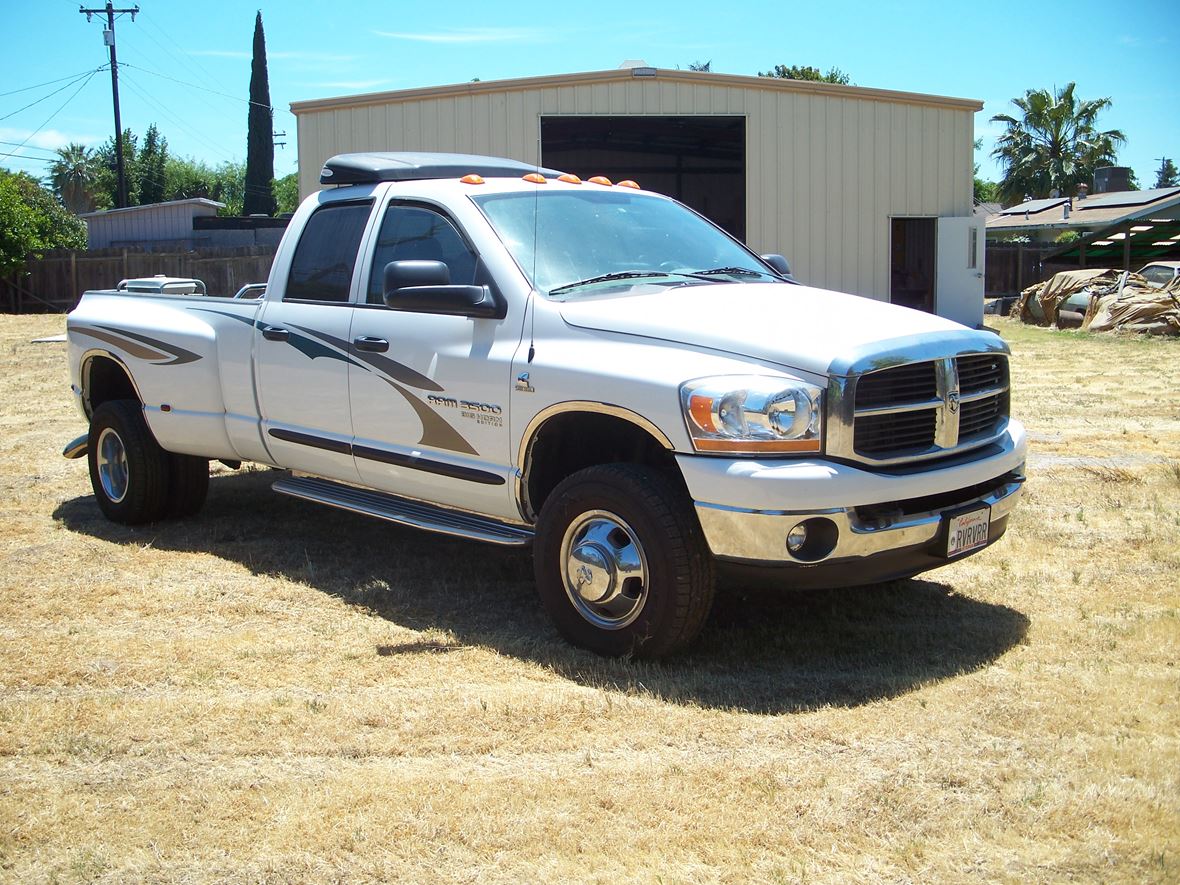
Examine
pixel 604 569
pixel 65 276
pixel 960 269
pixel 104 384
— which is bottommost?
pixel 604 569

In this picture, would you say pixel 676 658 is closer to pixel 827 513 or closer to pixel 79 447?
pixel 827 513

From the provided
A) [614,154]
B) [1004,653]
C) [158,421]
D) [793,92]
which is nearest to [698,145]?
[614,154]

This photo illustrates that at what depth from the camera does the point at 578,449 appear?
17.6 feet

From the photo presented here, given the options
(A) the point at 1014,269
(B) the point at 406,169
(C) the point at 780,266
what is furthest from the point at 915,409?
(A) the point at 1014,269

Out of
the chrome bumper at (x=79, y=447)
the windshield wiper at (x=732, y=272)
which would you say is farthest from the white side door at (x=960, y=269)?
the chrome bumper at (x=79, y=447)

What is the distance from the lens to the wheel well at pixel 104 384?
304 inches

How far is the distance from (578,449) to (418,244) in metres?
1.32

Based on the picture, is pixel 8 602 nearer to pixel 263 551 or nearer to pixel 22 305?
pixel 263 551

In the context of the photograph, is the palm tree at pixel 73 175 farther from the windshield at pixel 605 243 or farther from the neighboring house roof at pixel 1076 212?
the windshield at pixel 605 243

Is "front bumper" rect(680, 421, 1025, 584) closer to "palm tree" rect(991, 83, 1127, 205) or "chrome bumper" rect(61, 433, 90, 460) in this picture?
"chrome bumper" rect(61, 433, 90, 460)

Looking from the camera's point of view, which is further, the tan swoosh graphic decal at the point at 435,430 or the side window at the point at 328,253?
the side window at the point at 328,253

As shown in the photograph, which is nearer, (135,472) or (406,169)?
(406,169)

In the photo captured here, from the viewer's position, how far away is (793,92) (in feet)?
68.3

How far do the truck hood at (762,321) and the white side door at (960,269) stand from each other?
58.5ft
